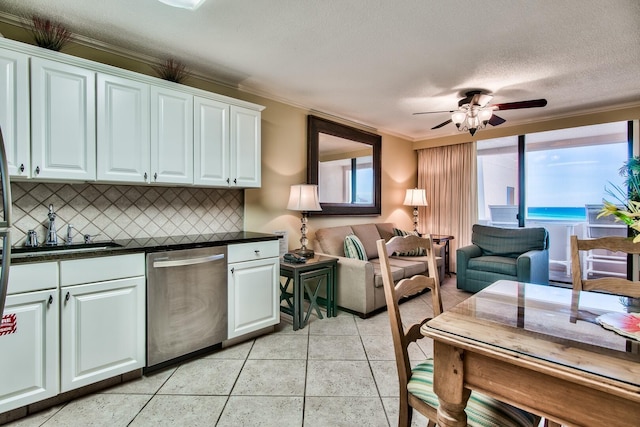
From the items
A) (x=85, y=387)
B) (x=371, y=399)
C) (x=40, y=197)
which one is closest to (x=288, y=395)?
(x=371, y=399)

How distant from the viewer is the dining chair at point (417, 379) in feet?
3.60

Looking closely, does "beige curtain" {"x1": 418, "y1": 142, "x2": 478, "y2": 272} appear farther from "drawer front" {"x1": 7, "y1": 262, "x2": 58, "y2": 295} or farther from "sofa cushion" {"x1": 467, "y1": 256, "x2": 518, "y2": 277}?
"drawer front" {"x1": 7, "y1": 262, "x2": 58, "y2": 295}

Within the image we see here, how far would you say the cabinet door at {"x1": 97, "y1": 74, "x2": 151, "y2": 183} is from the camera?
209 cm

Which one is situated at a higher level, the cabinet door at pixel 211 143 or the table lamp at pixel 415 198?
the cabinet door at pixel 211 143

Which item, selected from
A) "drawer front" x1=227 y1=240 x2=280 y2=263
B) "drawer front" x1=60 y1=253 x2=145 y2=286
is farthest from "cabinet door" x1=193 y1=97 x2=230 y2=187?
"drawer front" x1=60 y1=253 x2=145 y2=286

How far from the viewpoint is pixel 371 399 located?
189cm

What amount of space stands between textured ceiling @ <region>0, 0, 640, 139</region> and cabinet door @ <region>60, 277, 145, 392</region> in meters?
1.81

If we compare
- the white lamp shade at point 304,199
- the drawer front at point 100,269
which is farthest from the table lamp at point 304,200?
the drawer front at point 100,269

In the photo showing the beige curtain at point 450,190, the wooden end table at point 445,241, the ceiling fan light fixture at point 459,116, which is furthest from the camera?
the beige curtain at point 450,190

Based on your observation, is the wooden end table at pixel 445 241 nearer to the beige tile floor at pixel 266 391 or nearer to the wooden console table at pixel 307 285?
the wooden console table at pixel 307 285

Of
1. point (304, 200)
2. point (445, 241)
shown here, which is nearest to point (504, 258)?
point (445, 241)

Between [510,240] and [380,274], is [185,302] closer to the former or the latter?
[380,274]

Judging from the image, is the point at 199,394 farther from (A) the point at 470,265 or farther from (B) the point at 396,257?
(A) the point at 470,265

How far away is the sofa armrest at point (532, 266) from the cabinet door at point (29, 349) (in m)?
4.41
